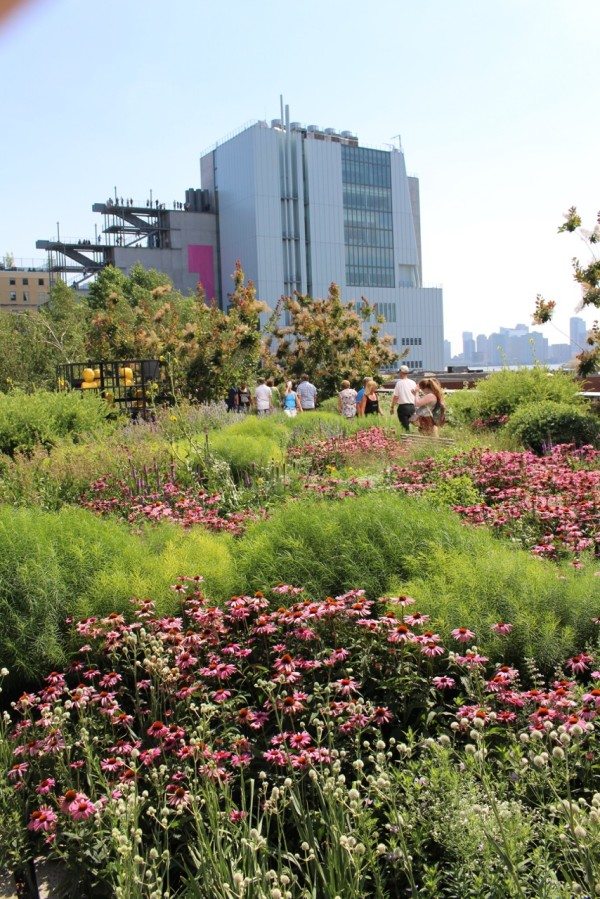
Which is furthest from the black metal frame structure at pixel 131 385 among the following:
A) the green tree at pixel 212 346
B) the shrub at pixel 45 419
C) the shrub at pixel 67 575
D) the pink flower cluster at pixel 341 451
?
the shrub at pixel 67 575

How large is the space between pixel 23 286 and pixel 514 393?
4544 inches

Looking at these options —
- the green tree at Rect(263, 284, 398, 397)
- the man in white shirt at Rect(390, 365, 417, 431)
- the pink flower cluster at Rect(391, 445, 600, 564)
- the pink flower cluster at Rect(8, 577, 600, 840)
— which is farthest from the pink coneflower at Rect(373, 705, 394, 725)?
the green tree at Rect(263, 284, 398, 397)

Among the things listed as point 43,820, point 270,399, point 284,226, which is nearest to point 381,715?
point 43,820

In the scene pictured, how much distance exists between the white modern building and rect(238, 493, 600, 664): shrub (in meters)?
88.0

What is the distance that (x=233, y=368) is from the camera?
20.7 metres

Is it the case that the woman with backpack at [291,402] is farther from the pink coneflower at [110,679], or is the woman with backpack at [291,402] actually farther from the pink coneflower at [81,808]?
the pink coneflower at [81,808]

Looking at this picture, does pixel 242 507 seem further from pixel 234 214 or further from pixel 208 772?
pixel 234 214

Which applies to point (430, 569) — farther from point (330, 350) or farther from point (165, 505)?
point (330, 350)

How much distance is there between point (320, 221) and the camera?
3794 inches

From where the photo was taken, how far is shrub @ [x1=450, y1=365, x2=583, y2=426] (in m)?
14.8

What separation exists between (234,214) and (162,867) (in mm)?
96627

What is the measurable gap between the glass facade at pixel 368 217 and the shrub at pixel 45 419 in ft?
287

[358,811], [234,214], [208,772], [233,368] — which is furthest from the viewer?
[234,214]

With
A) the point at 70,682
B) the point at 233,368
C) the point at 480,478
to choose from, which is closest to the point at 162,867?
the point at 70,682
